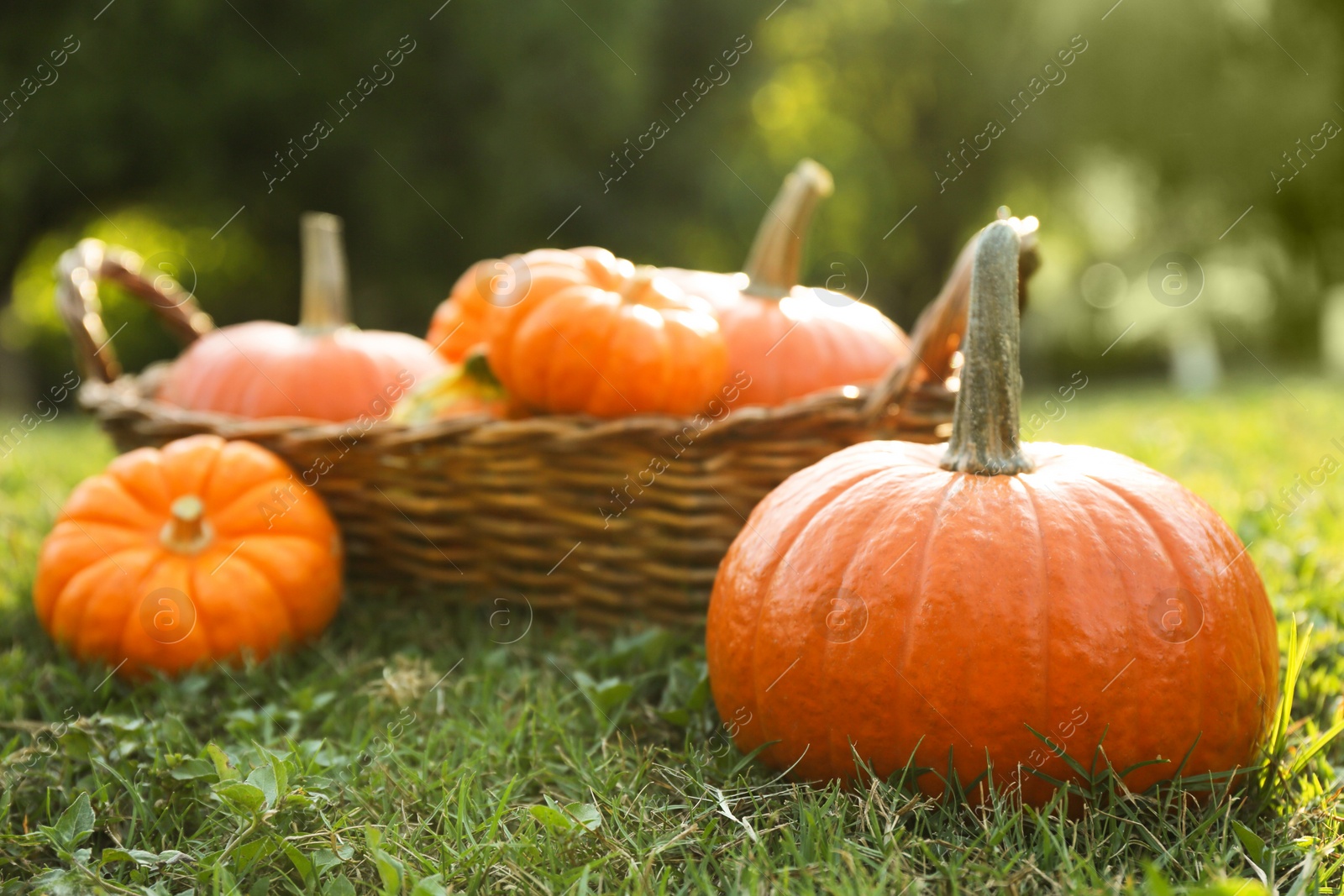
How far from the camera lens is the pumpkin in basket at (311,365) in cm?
251

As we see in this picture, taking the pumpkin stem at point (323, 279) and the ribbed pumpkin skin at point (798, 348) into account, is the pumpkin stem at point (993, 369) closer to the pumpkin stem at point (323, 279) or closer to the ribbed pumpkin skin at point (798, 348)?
the ribbed pumpkin skin at point (798, 348)

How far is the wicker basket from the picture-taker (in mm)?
1869

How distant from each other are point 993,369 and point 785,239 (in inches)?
45.8

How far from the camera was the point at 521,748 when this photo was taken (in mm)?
1462

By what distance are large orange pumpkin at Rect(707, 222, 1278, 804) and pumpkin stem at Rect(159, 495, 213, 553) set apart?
3.68 feet

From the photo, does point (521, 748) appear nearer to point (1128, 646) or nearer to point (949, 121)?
point (1128, 646)

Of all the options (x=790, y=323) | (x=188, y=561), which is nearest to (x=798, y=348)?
(x=790, y=323)

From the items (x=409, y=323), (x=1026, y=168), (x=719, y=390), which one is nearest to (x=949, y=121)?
(x=1026, y=168)

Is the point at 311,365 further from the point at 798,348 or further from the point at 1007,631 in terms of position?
the point at 1007,631

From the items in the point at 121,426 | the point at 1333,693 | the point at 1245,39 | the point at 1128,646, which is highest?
the point at 1245,39

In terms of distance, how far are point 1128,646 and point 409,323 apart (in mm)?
8390

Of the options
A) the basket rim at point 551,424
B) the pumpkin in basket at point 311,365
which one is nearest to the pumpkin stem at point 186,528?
the basket rim at point 551,424

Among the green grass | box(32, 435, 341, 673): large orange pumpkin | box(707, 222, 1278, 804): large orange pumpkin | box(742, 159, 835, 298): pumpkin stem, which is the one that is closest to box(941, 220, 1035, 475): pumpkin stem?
box(707, 222, 1278, 804): large orange pumpkin

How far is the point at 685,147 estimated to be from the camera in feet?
31.0
